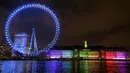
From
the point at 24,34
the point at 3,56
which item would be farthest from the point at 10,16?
the point at 3,56

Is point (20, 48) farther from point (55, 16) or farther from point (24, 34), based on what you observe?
point (55, 16)

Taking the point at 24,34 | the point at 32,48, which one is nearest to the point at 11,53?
the point at 24,34

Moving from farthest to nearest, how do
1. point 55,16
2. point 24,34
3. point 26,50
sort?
point 24,34 → point 26,50 → point 55,16

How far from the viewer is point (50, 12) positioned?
98125 mm

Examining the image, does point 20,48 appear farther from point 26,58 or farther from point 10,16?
point 10,16

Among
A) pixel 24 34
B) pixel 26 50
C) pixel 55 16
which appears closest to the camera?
pixel 55 16

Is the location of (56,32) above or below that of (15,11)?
below

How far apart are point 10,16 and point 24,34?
3117 inches

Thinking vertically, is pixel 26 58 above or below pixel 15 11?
below

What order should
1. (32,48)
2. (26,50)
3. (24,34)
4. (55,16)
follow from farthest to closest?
(24,34)
(26,50)
(32,48)
(55,16)

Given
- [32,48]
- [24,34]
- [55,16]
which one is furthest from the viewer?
[24,34]

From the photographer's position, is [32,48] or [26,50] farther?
[26,50]

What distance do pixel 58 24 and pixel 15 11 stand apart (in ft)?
47.3

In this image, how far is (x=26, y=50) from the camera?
16288cm
